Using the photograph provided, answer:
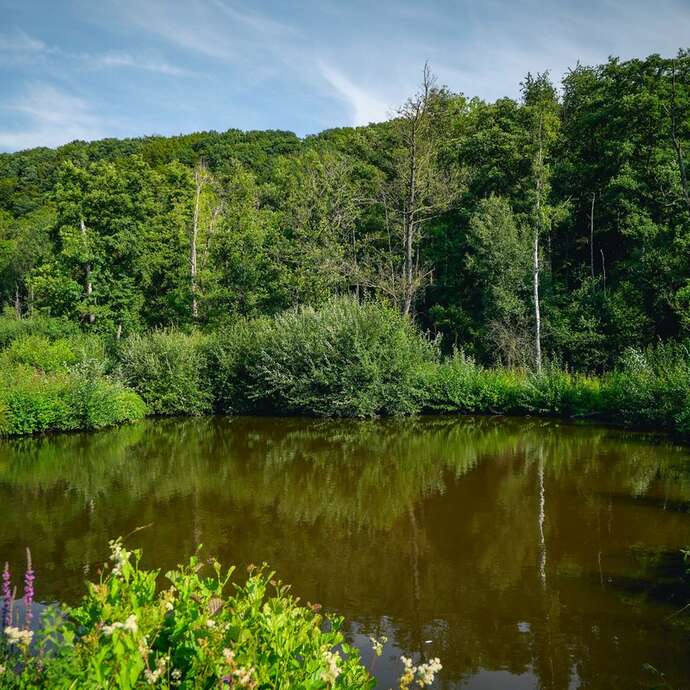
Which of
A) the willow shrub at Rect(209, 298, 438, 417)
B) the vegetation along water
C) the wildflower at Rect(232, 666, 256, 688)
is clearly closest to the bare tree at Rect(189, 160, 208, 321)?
the vegetation along water

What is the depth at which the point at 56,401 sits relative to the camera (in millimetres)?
19438

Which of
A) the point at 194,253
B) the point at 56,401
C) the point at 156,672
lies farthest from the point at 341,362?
the point at 156,672

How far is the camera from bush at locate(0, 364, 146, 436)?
18.8 metres

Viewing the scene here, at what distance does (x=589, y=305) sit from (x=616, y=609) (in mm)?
24567

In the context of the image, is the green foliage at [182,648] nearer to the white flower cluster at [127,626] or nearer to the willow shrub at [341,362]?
the white flower cluster at [127,626]

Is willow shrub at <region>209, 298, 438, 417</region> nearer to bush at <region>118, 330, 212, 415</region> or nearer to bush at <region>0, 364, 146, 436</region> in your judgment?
bush at <region>118, 330, 212, 415</region>

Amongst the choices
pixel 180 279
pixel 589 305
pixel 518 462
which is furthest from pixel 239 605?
pixel 180 279

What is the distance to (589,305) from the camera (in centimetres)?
2962

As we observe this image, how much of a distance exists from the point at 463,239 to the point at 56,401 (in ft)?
77.4

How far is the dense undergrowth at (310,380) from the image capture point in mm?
19125

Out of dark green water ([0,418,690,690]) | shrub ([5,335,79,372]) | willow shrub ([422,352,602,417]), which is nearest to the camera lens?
dark green water ([0,418,690,690])

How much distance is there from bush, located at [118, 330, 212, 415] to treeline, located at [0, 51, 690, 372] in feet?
24.0

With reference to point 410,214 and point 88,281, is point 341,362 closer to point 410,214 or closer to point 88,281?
point 410,214

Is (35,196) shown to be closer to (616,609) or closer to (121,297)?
(121,297)
